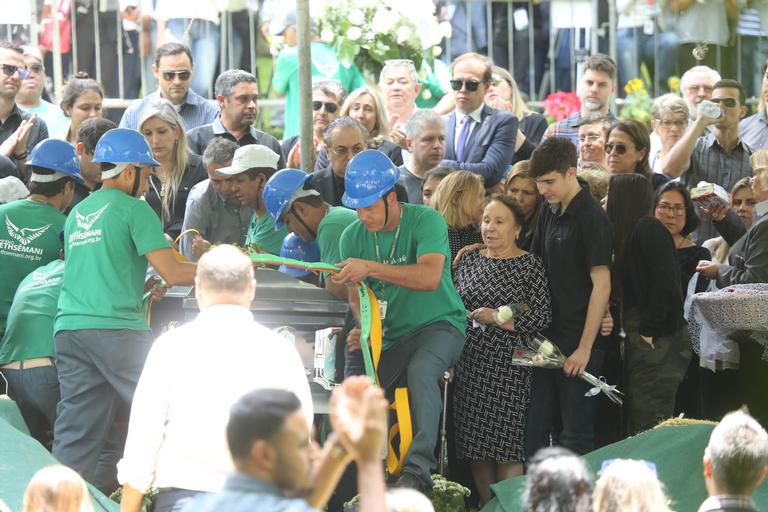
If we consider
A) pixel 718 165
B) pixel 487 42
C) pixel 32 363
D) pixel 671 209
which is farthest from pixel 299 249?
pixel 487 42

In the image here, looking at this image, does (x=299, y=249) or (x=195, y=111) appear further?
(x=195, y=111)

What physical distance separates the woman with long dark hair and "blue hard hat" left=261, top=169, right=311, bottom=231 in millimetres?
1834

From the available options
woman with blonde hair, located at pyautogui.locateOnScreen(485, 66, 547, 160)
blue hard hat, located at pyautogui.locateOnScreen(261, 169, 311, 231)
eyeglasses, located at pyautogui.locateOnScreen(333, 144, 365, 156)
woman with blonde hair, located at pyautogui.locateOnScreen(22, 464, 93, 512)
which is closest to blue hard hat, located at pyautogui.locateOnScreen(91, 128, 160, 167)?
blue hard hat, located at pyautogui.locateOnScreen(261, 169, 311, 231)

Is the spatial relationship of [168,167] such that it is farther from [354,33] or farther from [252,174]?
[354,33]

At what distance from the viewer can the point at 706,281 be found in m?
8.20

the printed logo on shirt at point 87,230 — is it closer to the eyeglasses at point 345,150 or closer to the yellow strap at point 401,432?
the yellow strap at point 401,432

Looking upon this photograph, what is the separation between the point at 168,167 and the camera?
29.1 ft

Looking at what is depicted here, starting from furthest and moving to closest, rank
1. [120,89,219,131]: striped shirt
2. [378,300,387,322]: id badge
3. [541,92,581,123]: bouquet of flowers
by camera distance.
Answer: [541,92,581,123]: bouquet of flowers < [120,89,219,131]: striped shirt < [378,300,387,322]: id badge

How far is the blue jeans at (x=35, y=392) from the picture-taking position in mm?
7555

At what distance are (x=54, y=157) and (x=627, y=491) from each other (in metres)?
4.26

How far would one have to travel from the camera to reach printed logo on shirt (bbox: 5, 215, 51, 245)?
7.77 m

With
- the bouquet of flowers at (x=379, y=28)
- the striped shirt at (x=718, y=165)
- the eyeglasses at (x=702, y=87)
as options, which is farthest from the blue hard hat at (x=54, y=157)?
the eyeglasses at (x=702, y=87)

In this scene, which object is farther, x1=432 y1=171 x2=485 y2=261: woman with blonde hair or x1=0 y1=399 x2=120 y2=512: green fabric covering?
x1=432 y1=171 x2=485 y2=261: woman with blonde hair

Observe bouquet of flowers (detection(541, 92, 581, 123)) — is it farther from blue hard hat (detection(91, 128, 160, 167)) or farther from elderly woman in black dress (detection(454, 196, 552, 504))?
blue hard hat (detection(91, 128, 160, 167))
